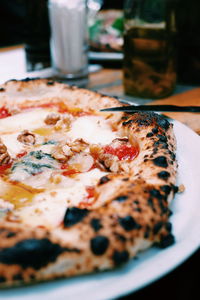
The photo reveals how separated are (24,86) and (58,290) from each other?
47.2 inches

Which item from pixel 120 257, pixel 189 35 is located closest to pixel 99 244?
pixel 120 257

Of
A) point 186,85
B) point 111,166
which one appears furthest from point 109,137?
point 186,85

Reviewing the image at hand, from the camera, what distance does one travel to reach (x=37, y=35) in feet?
8.16

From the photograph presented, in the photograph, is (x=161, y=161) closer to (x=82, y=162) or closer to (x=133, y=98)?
(x=82, y=162)

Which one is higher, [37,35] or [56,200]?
[37,35]

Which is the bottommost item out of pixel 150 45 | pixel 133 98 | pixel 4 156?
pixel 133 98

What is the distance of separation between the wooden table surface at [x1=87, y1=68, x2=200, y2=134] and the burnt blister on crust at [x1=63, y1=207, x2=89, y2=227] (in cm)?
101

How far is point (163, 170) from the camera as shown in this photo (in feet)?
3.51

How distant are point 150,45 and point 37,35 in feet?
2.66

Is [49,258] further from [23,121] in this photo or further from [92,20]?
[92,20]

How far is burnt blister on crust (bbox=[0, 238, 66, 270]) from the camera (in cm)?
78

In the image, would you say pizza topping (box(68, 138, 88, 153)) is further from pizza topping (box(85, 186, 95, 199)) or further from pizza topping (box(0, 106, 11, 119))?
pizza topping (box(0, 106, 11, 119))

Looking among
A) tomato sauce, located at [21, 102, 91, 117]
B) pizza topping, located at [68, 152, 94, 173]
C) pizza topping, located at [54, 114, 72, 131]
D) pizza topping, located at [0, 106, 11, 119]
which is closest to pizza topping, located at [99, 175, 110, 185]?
pizza topping, located at [68, 152, 94, 173]

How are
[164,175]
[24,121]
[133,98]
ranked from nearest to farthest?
[164,175]
[24,121]
[133,98]
